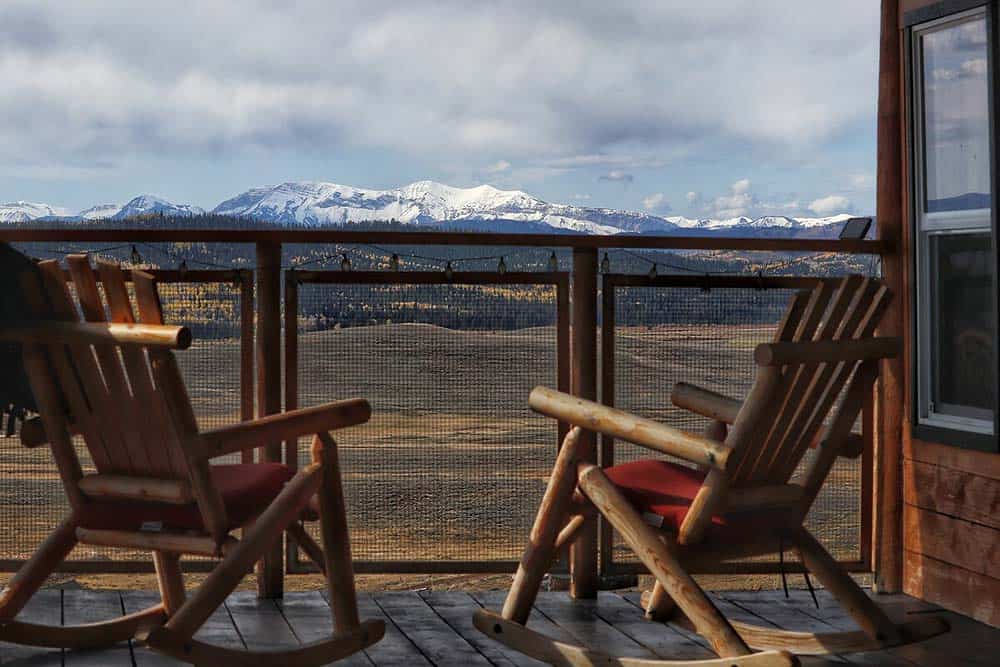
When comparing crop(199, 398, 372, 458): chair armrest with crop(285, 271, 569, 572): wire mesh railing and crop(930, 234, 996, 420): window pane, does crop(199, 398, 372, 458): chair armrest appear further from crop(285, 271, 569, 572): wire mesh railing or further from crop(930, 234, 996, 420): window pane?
crop(930, 234, 996, 420): window pane

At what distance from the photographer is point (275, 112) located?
84.4 metres

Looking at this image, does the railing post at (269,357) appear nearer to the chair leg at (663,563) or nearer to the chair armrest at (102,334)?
the chair armrest at (102,334)

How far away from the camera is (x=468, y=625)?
3.15 metres

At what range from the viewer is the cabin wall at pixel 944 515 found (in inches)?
126

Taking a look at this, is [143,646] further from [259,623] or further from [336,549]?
[336,549]

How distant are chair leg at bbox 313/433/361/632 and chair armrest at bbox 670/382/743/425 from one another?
98cm

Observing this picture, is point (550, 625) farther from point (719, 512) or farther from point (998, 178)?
point (998, 178)

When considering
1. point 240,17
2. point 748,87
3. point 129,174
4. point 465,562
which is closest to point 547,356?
point 465,562

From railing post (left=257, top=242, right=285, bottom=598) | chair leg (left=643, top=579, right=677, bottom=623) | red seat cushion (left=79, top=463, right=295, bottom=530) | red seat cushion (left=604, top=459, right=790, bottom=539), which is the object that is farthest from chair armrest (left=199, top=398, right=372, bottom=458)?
chair leg (left=643, top=579, right=677, bottom=623)

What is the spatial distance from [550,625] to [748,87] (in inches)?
2942

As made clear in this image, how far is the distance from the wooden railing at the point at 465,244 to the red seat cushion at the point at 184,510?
0.81m

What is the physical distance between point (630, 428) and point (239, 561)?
2.98 feet

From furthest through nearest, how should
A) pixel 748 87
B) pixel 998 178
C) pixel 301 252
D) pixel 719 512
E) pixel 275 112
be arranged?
pixel 275 112 < pixel 748 87 < pixel 301 252 < pixel 998 178 < pixel 719 512

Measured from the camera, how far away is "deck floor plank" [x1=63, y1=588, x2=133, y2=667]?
2.77 metres
